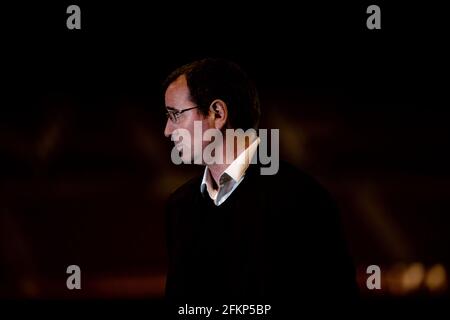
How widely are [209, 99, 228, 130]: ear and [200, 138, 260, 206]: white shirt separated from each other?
0.12m

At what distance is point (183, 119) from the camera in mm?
1733

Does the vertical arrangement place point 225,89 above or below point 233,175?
above

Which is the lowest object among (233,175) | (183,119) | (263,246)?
(263,246)

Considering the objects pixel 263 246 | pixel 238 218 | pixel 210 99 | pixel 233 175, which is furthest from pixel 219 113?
pixel 263 246

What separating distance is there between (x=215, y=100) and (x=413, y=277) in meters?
1.68

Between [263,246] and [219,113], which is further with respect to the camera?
[219,113]

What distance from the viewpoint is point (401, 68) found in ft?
9.14

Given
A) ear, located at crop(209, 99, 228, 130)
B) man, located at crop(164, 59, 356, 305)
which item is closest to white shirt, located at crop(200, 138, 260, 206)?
man, located at crop(164, 59, 356, 305)

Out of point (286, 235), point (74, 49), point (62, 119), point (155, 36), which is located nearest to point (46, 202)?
point (62, 119)

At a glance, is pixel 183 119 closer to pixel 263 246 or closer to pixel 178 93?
pixel 178 93

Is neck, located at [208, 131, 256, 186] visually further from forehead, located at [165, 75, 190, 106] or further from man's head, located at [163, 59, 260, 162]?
forehead, located at [165, 75, 190, 106]

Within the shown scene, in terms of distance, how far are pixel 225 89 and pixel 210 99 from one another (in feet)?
0.20

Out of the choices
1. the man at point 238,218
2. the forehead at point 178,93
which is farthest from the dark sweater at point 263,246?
the forehead at point 178,93

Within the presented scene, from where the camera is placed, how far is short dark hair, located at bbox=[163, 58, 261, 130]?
1.74 m
